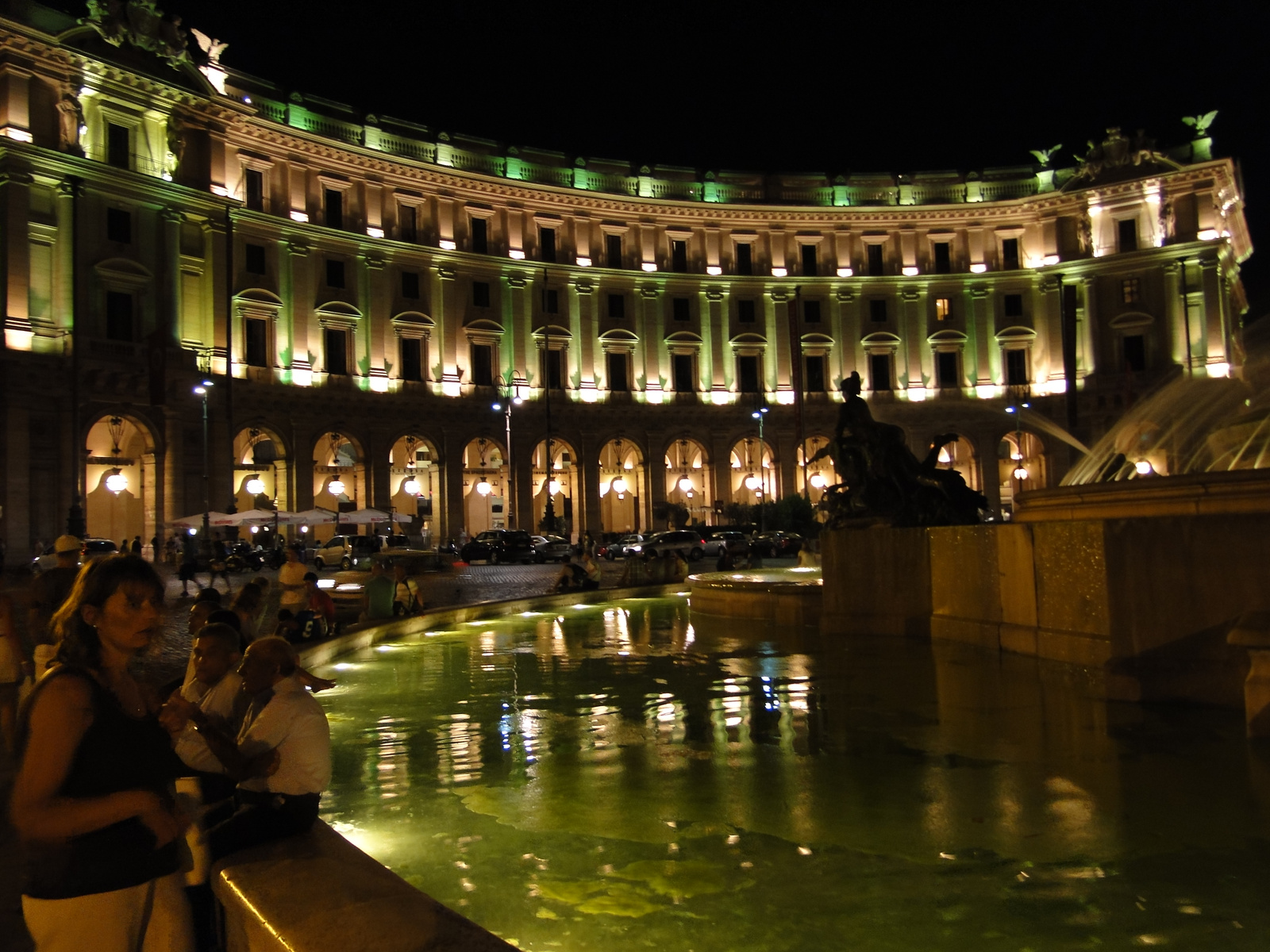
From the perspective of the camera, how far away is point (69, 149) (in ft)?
106

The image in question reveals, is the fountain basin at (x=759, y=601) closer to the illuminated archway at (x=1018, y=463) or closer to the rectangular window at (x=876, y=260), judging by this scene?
the illuminated archway at (x=1018, y=463)

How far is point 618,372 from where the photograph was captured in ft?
159

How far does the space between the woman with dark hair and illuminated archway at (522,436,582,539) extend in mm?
41963

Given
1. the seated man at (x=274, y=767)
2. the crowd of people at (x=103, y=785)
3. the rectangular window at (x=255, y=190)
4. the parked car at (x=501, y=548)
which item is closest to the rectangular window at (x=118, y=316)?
the rectangular window at (x=255, y=190)

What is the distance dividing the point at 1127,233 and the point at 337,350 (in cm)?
3738

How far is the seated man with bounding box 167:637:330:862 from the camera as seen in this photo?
370 centimetres

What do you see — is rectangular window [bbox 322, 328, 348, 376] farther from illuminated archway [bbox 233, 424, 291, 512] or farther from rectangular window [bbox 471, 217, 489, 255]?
rectangular window [bbox 471, 217, 489, 255]

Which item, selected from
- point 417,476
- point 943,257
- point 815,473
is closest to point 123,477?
point 417,476

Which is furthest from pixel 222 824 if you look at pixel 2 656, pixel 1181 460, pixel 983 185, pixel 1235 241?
pixel 1235 241

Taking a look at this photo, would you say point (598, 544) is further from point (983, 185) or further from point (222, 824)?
point (222, 824)


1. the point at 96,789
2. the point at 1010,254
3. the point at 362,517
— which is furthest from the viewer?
the point at 1010,254

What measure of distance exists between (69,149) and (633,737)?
33473 millimetres

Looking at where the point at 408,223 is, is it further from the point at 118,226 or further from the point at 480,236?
the point at 118,226

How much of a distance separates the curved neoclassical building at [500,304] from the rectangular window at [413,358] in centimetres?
14
